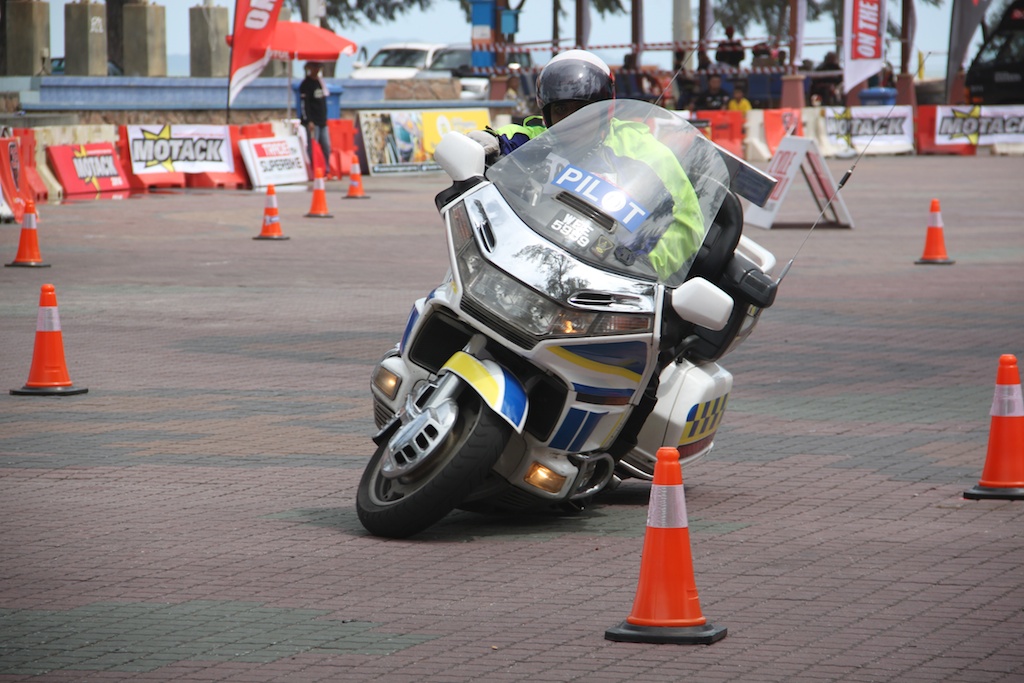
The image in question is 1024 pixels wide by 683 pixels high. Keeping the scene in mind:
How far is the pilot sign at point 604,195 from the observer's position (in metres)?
6.72

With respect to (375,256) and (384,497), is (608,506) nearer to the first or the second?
(384,497)

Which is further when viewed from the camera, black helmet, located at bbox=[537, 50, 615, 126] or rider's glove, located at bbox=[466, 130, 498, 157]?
rider's glove, located at bbox=[466, 130, 498, 157]

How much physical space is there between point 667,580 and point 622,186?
6.67 ft

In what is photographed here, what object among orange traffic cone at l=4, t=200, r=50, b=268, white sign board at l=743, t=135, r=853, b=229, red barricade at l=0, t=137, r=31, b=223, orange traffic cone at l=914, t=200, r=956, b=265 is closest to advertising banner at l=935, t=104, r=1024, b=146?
white sign board at l=743, t=135, r=853, b=229

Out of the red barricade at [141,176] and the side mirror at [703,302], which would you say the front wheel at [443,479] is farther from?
the red barricade at [141,176]

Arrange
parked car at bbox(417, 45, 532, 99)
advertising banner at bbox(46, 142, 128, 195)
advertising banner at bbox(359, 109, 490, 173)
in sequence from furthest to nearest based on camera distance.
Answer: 1. parked car at bbox(417, 45, 532, 99)
2. advertising banner at bbox(359, 109, 490, 173)
3. advertising banner at bbox(46, 142, 128, 195)

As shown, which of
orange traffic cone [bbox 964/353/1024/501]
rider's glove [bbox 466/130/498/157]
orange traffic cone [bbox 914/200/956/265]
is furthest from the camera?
orange traffic cone [bbox 914/200/956/265]

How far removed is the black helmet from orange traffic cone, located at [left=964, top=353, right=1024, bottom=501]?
2.12 m

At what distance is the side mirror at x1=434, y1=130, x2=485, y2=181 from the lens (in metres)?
6.95

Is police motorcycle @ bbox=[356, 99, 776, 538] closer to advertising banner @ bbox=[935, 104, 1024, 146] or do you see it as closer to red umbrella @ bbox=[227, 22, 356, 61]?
red umbrella @ bbox=[227, 22, 356, 61]

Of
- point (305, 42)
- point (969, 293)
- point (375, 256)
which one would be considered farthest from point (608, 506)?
point (305, 42)

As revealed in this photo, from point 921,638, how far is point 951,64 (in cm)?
4233

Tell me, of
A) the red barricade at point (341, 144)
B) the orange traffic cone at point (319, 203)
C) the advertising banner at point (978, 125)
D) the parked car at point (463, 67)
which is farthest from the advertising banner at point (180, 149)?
the advertising banner at point (978, 125)

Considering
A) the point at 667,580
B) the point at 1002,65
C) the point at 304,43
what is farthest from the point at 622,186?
the point at 1002,65
